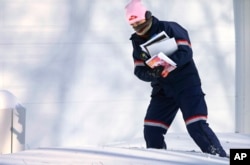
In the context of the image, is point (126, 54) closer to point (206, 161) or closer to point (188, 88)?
point (188, 88)

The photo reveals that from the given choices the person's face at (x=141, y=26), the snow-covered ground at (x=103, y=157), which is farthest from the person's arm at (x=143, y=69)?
the snow-covered ground at (x=103, y=157)

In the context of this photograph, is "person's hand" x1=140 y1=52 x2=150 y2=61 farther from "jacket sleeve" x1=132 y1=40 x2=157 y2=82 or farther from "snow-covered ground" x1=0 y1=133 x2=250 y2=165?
"snow-covered ground" x1=0 y1=133 x2=250 y2=165

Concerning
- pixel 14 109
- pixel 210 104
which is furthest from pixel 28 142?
pixel 210 104

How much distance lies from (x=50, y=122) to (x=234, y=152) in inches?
163

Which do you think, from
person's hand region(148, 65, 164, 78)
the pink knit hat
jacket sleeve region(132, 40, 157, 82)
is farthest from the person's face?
person's hand region(148, 65, 164, 78)

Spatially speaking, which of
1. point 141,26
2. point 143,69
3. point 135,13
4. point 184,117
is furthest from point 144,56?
point 184,117

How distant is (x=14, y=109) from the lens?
25.1 feet

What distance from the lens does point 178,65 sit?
6.73 metres

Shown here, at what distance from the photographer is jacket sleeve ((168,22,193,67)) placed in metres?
6.71

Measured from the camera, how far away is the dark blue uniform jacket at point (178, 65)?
677cm

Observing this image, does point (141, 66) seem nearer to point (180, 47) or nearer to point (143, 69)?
point (143, 69)

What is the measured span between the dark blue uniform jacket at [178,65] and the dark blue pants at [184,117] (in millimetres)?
62

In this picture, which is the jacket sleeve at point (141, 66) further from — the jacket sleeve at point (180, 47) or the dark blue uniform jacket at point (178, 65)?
→ the jacket sleeve at point (180, 47)

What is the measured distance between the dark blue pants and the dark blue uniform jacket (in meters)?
0.06
